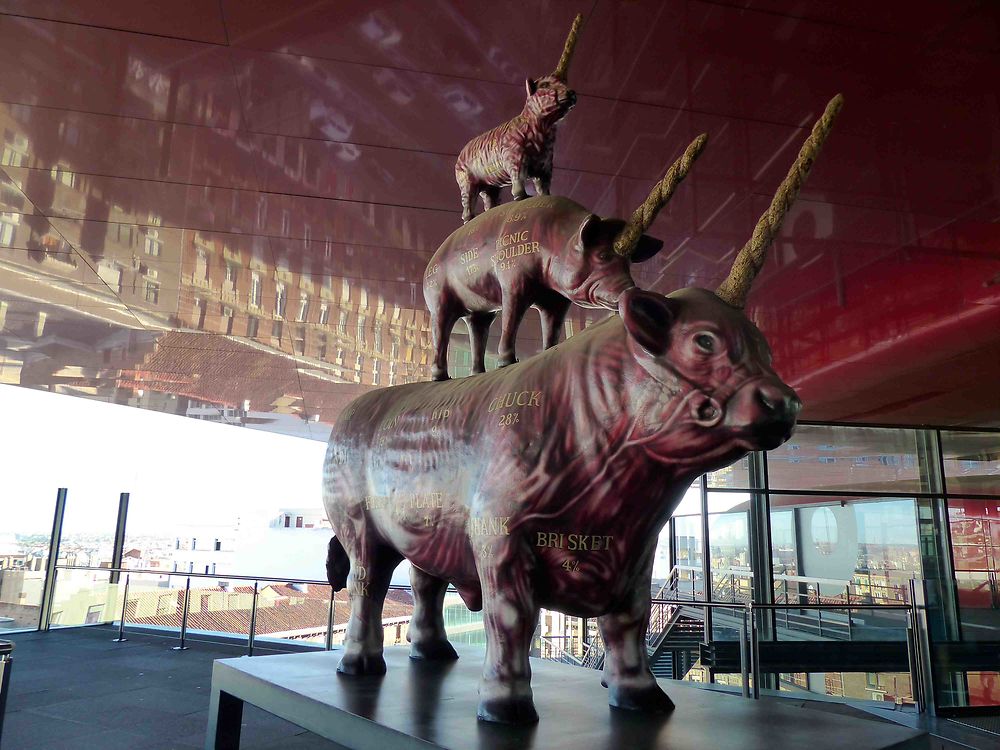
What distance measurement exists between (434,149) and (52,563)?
8335 mm

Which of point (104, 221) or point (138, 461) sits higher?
point (104, 221)

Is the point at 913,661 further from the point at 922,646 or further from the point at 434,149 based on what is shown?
the point at 434,149

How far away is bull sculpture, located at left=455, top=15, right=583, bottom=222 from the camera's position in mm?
1920

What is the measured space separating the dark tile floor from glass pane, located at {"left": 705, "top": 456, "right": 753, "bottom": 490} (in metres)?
6.67

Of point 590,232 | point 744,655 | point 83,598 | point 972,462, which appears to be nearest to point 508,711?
point 590,232

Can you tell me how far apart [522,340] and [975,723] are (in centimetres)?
522

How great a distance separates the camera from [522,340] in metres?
6.75

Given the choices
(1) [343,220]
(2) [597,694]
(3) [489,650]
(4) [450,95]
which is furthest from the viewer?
(1) [343,220]

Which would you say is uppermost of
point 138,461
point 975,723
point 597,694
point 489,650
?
point 138,461

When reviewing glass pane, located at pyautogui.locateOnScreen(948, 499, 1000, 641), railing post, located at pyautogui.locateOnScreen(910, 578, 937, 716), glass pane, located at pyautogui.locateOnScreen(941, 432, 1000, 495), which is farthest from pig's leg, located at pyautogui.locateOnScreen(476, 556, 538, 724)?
glass pane, located at pyautogui.locateOnScreen(941, 432, 1000, 495)

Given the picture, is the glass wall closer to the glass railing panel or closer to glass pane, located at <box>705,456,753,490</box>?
glass pane, located at <box>705,456,753,490</box>

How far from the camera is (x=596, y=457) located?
1.30 metres

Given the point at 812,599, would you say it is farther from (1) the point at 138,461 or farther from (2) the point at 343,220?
(1) the point at 138,461

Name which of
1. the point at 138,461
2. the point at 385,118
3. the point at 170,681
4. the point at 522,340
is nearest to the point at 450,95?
the point at 385,118
